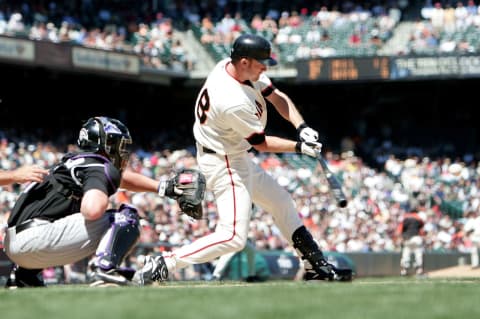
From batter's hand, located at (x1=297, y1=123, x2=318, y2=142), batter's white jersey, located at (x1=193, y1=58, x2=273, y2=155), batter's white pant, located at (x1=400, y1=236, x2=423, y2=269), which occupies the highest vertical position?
batter's white jersey, located at (x1=193, y1=58, x2=273, y2=155)

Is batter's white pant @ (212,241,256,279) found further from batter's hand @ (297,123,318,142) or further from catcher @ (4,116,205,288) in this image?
catcher @ (4,116,205,288)

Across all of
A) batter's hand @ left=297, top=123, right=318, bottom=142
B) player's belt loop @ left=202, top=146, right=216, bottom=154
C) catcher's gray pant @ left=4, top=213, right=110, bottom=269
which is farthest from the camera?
player's belt loop @ left=202, top=146, right=216, bottom=154

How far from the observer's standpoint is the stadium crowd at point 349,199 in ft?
58.0

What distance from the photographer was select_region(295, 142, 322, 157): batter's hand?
7.21 m

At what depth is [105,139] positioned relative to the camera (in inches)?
255

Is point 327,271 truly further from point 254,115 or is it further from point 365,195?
point 365,195

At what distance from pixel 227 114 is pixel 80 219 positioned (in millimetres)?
1489

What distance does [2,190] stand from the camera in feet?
53.3

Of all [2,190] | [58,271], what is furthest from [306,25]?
[58,271]

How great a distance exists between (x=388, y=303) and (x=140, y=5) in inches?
956

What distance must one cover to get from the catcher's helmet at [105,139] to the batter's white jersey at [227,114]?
962mm

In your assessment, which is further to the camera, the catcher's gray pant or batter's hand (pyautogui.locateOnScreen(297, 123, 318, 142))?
batter's hand (pyautogui.locateOnScreen(297, 123, 318, 142))

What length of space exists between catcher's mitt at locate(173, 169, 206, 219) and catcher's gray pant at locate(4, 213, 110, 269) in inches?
22.6

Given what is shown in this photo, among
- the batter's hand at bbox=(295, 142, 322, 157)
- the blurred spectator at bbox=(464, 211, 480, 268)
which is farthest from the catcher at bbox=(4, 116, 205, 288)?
the blurred spectator at bbox=(464, 211, 480, 268)
